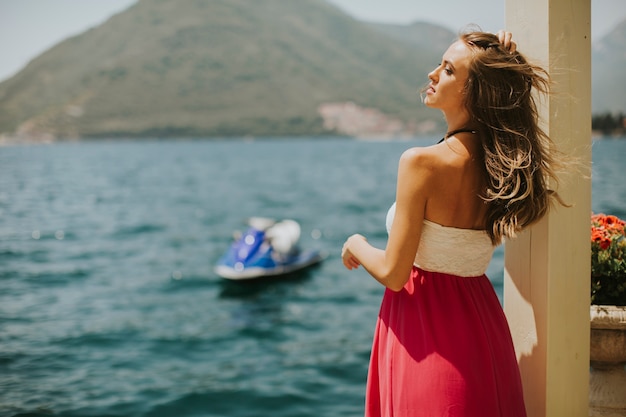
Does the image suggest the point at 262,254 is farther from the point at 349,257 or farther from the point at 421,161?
the point at 421,161

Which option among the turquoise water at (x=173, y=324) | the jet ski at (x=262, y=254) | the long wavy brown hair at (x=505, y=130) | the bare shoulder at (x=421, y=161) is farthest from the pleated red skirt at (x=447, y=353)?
the jet ski at (x=262, y=254)

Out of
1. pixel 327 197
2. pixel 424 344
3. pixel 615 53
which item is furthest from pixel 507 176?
pixel 327 197

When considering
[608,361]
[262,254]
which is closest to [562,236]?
[608,361]

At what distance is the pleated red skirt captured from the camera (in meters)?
2.09

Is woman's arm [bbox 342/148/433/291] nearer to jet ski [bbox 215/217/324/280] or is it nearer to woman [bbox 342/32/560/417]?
woman [bbox 342/32/560/417]

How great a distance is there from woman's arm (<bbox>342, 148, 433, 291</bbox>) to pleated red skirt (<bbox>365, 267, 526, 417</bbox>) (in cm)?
14

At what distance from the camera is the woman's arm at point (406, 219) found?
6.63 feet

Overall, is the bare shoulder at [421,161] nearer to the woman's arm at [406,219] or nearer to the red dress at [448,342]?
the woman's arm at [406,219]

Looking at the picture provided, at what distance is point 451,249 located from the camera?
2.14 metres

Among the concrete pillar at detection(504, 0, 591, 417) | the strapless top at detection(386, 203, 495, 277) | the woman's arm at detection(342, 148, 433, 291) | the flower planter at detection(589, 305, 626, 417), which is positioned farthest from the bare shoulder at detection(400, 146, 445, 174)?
the flower planter at detection(589, 305, 626, 417)

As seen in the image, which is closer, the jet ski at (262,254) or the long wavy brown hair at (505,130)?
the long wavy brown hair at (505,130)

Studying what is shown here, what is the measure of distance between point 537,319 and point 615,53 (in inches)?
159

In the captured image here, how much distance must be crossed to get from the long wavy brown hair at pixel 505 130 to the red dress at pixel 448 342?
152 millimetres

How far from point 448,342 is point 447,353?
4cm
